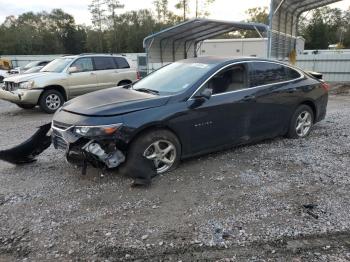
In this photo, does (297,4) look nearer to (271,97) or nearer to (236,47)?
(236,47)

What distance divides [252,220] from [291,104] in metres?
3.24

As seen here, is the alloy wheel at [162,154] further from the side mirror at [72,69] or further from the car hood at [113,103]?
the side mirror at [72,69]

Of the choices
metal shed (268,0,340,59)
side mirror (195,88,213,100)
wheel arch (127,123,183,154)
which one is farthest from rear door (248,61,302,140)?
metal shed (268,0,340,59)

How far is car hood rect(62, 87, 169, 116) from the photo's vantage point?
4496 millimetres

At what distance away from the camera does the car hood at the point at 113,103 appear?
450 centimetres

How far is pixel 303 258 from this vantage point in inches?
121

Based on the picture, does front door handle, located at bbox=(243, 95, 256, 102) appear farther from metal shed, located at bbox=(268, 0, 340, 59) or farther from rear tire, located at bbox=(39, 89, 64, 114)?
metal shed, located at bbox=(268, 0, 340, 59)

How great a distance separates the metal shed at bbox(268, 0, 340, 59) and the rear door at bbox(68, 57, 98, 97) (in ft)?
28.6

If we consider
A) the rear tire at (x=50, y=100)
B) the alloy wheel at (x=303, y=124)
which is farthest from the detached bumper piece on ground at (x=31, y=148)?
the rear tire at (x=50, y=100)

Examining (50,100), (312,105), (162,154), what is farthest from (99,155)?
(50,100)

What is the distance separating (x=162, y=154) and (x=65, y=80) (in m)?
6.92

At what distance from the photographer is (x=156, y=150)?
474 centimetres

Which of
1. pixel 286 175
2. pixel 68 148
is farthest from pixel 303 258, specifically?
pixel 68 148

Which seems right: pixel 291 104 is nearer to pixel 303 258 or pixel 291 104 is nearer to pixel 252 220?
pixel 252 220
